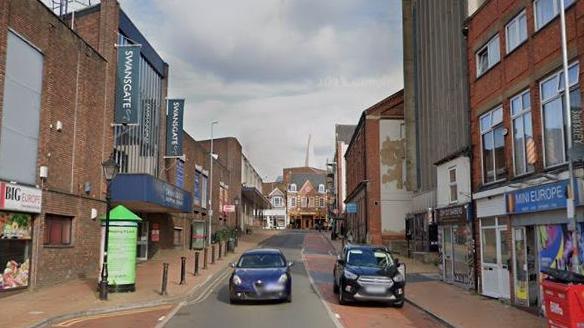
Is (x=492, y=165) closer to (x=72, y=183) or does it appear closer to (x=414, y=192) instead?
(x=72, y=183)

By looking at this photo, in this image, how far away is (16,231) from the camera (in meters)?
17.6

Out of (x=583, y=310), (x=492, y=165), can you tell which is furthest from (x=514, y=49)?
(x=583, y=310)

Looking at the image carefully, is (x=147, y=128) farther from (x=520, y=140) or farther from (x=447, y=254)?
(x=520, y=140)

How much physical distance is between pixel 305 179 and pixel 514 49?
11319 centimetres

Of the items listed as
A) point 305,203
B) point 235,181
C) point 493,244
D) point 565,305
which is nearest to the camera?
point 565,305

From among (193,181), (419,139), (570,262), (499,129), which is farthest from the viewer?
(193,181)

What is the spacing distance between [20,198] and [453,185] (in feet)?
48.4

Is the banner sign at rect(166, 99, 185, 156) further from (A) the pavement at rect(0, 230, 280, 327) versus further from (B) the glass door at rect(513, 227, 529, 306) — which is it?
(B) the glass door at rect(513, 227, 529, 306)

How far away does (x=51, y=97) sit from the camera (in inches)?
781

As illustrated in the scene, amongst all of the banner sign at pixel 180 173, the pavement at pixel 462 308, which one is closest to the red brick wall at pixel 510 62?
the pavement at pixel 462 308

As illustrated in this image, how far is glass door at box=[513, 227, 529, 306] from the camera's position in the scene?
619 inches

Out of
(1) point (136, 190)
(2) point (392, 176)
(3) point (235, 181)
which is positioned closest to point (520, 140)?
(1) point (136, 190)

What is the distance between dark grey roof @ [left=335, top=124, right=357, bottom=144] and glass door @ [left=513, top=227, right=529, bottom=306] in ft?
281

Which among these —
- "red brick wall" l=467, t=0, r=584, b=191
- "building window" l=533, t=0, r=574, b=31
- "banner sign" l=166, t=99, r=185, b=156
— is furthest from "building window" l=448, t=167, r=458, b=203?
"banner sign" l=166, t=99, r=185, b=156
